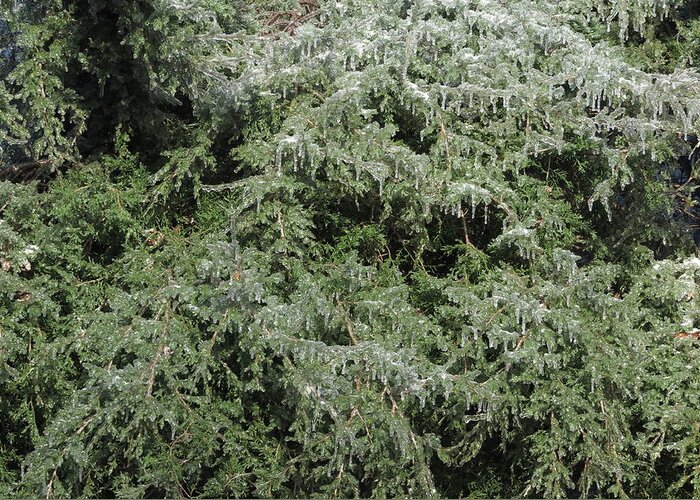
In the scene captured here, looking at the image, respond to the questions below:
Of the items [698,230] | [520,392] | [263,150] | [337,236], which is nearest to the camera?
[520,392]

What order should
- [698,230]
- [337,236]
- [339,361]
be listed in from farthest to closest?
[698,230]
[337,236]
[339,361]

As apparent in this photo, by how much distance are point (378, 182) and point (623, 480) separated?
1.21 metres

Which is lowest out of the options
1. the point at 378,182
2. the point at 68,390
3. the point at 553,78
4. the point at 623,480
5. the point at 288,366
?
A: the point at 623,480

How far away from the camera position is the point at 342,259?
286 centimetres

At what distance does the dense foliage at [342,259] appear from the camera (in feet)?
8.09

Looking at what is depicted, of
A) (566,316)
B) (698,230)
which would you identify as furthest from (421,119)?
(698,230)

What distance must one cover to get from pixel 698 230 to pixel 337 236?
158 cm

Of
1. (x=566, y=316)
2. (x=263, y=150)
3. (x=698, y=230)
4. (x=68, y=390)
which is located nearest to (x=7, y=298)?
(x=68, y=390)

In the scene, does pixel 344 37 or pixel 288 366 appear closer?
pixel 288 366

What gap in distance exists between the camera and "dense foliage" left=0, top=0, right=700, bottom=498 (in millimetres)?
2467

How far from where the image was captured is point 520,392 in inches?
101

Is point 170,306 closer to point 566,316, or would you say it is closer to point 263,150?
point 263,150

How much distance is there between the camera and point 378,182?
2834 millimetres

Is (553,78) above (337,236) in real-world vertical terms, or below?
above
